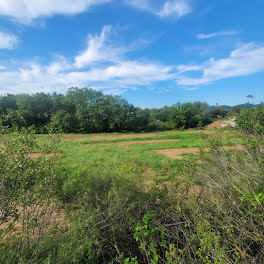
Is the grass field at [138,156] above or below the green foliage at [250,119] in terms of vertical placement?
below

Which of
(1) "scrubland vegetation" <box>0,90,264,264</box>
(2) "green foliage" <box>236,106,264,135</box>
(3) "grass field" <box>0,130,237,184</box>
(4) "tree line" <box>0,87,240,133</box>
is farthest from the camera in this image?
(4) "tree line" <box>0,87,240,133</box>

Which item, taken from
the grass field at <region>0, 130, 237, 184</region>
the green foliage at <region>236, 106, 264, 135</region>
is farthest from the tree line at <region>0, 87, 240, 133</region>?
the green foliage at <region>236, 106, 264, 135</region>

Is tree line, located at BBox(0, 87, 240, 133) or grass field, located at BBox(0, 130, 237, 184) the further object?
tree line, located at BBox(0, 87, 240, 133)

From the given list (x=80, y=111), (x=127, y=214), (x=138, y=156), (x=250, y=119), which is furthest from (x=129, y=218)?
(x=80, y=111)

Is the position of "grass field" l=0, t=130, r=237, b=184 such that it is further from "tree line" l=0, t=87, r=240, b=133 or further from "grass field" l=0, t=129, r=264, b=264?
"tree line" l=0, t=87, r=240, b=133

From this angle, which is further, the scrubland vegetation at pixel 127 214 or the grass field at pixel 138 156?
the grass field at pixel 138 156

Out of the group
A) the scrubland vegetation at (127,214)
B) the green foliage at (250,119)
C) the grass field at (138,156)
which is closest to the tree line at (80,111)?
the grass field at (138,156)

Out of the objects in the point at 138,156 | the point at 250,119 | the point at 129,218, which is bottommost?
the point at 138,156

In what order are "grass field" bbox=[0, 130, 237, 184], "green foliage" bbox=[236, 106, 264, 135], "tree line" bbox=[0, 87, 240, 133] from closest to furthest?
"green foliage" bbox=[236, 106, 264, 135], "grass field" bbox=[0, 130, 237, 184], "tree line" bbox=[0, 87, 240, 133]

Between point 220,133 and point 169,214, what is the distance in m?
3.07

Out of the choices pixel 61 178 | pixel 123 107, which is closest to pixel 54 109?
pixel 123 107

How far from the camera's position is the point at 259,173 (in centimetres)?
250

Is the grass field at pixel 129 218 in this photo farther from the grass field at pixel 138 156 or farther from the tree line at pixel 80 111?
the tree line at pixel 80 111

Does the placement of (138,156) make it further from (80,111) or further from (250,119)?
(80,111)
